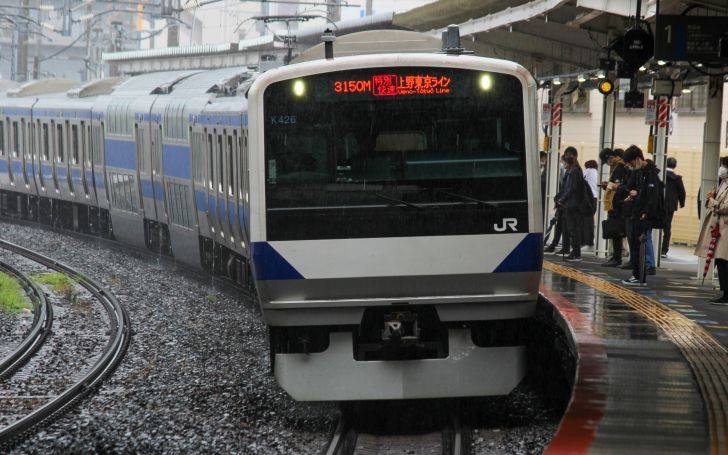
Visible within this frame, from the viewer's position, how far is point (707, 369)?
8258mm

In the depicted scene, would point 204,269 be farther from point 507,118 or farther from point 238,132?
point 507,118

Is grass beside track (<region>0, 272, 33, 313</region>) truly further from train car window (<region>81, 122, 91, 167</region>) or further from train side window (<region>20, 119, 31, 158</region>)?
train side window (<region>20, 119, 31, 158</region>)

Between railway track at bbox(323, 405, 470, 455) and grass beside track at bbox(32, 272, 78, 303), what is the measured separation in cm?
827

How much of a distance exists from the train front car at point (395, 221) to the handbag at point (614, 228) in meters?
5.96

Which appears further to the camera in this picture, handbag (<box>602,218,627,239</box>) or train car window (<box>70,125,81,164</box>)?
train car window (<box>70,125,81,164</box>)

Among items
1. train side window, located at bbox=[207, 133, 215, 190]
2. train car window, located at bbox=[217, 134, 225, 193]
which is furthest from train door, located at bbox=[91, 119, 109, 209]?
train car window, located at bbox=[217, 134, 225, 193]

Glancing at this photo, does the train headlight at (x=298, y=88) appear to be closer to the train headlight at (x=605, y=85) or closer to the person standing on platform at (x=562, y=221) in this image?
the train headlight at (x=605, y=85)

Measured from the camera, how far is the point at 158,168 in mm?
19406

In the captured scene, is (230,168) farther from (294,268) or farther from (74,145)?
(74,145)

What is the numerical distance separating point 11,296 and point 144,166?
15.2ft

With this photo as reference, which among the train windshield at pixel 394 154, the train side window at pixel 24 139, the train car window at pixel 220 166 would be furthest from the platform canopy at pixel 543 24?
the train side window at pixel 24 139

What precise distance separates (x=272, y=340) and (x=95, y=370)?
313cm

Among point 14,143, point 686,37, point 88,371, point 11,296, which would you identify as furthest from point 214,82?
point 14,143

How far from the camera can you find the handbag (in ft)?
47.1
